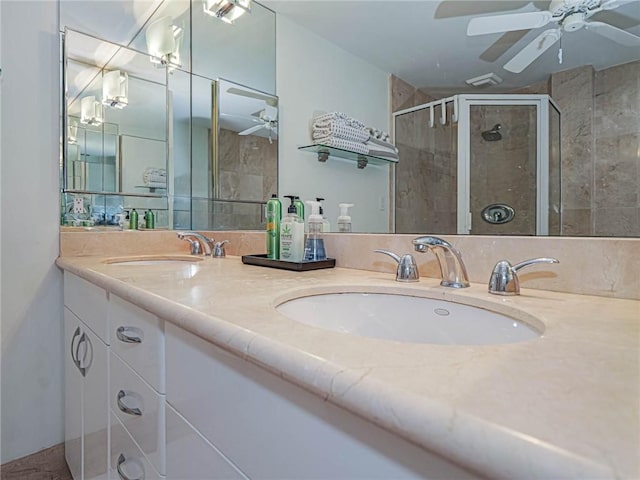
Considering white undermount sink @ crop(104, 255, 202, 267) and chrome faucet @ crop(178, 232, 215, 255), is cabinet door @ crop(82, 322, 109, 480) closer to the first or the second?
white undermount sink @ crop(104, 255, 202, 267)

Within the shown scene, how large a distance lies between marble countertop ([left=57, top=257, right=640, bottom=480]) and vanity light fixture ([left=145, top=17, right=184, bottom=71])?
1562 mm

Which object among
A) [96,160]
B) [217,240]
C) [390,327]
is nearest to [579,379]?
[390,327]

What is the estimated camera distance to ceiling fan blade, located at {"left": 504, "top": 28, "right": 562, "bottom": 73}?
33.7 inches

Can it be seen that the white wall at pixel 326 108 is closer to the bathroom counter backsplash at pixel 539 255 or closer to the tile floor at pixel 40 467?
the bathroom counter backsplash at pixel 539 255

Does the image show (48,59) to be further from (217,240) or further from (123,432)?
(123,432)

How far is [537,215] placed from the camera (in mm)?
848

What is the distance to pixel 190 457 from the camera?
0.57 metres

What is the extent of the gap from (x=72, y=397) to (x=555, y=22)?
179 centimetres

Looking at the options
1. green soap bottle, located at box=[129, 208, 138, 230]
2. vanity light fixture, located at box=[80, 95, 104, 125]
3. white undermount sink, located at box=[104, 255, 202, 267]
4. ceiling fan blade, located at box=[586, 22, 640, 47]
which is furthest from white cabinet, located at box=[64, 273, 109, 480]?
ceiling fan blade, located at box=[586, 22, 640, 47]

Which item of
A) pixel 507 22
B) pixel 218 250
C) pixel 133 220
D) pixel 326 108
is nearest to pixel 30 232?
pixel 133 220

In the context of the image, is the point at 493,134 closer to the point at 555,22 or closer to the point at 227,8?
the point at 555,22

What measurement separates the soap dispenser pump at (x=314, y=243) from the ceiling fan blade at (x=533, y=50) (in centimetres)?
67

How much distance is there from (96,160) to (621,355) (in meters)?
1.74

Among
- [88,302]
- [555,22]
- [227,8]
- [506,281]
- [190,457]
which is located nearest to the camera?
[190,457]
